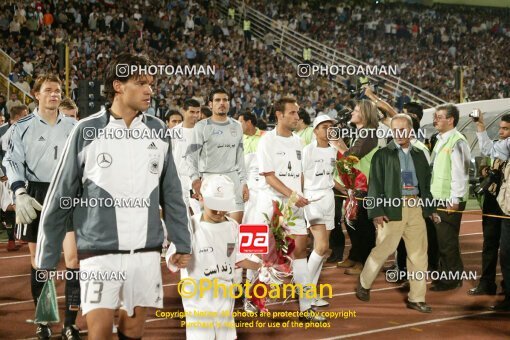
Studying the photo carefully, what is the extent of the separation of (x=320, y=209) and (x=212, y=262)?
2.80 m

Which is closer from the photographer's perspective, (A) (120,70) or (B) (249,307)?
(A) (120,70)

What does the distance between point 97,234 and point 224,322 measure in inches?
53.1

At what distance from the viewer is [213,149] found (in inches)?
344

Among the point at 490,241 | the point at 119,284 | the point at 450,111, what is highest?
the point at 450,111

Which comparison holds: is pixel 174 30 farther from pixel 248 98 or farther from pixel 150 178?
pixel 150 178

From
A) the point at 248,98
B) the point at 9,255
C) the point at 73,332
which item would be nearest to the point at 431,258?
the point at 73,332

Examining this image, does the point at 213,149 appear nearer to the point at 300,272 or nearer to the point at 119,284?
the point at 300,272

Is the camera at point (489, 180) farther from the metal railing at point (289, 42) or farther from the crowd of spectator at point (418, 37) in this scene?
the crowd of spectator at point (418, 37)

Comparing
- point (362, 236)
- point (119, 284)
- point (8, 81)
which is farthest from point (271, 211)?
point (8, 81)

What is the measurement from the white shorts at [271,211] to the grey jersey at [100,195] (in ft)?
10.4

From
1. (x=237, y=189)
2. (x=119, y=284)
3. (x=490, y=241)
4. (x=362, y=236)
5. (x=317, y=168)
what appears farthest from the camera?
(x=362, y=236)

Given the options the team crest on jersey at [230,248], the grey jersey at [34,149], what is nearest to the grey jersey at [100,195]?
the team crest on jersey at [230,248]

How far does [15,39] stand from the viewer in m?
22.4

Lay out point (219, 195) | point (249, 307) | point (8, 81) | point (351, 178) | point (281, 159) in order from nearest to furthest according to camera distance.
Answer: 1. point (219, 195)
2. point (281, 159)
3. point (249, 307)
4. point (351, 178)
5. point (8, 81)
